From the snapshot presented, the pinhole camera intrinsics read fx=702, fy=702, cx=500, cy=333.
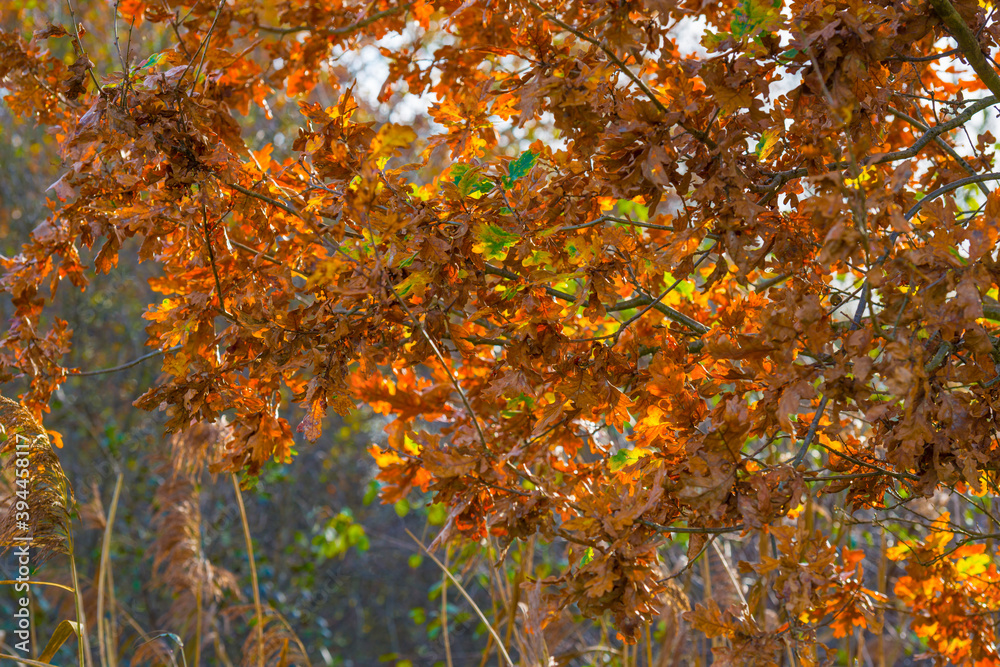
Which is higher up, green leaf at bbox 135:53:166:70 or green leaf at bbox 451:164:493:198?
green leaf at bbox 135:53:166:70

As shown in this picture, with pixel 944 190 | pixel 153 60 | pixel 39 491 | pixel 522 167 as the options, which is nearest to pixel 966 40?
pixel 944 190

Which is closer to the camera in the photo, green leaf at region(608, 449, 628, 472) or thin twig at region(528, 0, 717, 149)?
thin twig at region(528, 0, 717, 149)

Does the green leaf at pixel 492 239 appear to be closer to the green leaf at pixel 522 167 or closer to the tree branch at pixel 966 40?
the green leaf at pixel 522 167

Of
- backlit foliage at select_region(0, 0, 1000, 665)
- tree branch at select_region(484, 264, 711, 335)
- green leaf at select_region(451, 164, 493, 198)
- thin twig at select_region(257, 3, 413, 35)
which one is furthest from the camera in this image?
tree branch at select_region(484, 264, 711, 335)

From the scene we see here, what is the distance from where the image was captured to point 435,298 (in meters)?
1.21

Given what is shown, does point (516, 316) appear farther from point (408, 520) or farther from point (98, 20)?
point (98, 20)

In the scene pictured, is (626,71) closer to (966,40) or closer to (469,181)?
(469,181)

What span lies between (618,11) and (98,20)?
5.65 meters

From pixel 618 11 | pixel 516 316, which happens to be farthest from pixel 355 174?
pixel 618 11

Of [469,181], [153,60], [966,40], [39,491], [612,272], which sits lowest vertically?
[39,491]

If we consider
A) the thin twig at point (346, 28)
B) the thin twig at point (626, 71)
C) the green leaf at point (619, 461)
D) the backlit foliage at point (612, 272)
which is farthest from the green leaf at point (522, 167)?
the green leaf at point (619, 461)

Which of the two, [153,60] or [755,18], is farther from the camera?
[153,60]

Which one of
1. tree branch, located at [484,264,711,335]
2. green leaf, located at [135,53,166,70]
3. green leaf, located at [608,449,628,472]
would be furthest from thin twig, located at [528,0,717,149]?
green leaf, located at [135,53,166,70]

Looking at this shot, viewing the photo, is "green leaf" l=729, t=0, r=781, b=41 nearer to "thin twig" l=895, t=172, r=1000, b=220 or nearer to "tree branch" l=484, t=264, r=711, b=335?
"thin twig" l=895, t=172, r=1000, b=220
